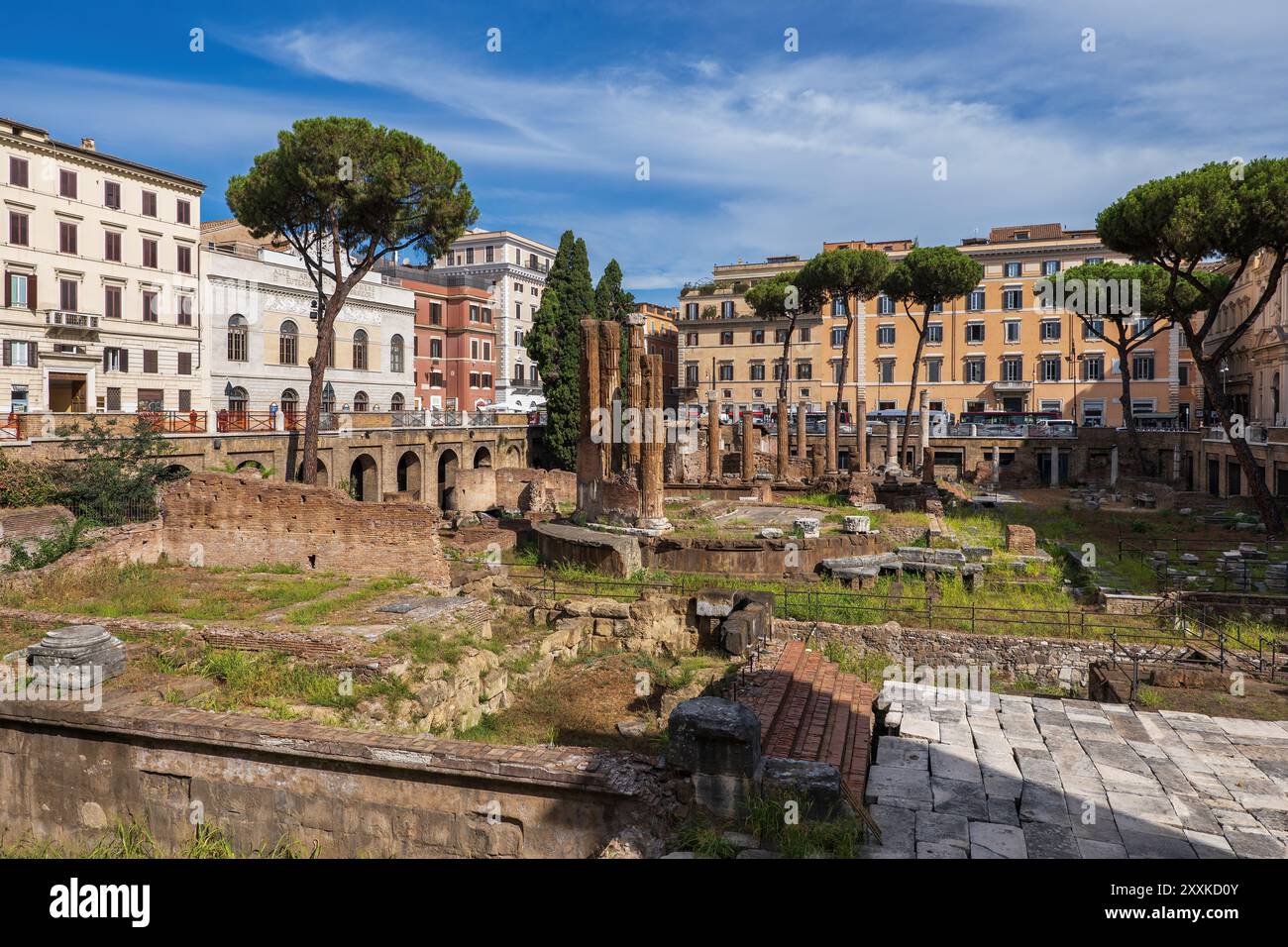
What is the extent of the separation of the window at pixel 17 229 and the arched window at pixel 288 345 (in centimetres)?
1016

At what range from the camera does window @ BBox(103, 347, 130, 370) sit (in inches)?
1375

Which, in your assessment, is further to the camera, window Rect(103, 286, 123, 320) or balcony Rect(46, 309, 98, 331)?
window Rect(103, 286, 123, 320)

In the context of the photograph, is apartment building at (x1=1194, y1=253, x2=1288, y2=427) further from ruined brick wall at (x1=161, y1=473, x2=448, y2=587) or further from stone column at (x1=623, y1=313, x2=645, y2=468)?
ruined brick wall at (x1=161, y1=473, x2=448, y2=587)

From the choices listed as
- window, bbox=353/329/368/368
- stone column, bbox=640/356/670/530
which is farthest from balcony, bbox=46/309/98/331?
stone column, bbox=640/356/670/530

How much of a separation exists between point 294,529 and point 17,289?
21.9 metres

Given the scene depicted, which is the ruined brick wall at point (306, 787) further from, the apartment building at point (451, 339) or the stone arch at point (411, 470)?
the apartment building at point (451, 339)

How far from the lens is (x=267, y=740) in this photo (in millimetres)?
8062

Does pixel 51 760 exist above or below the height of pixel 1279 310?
below

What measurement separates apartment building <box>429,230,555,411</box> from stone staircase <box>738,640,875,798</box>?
46.8 m

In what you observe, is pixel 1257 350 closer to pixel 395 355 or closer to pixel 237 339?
pixel 395 355
